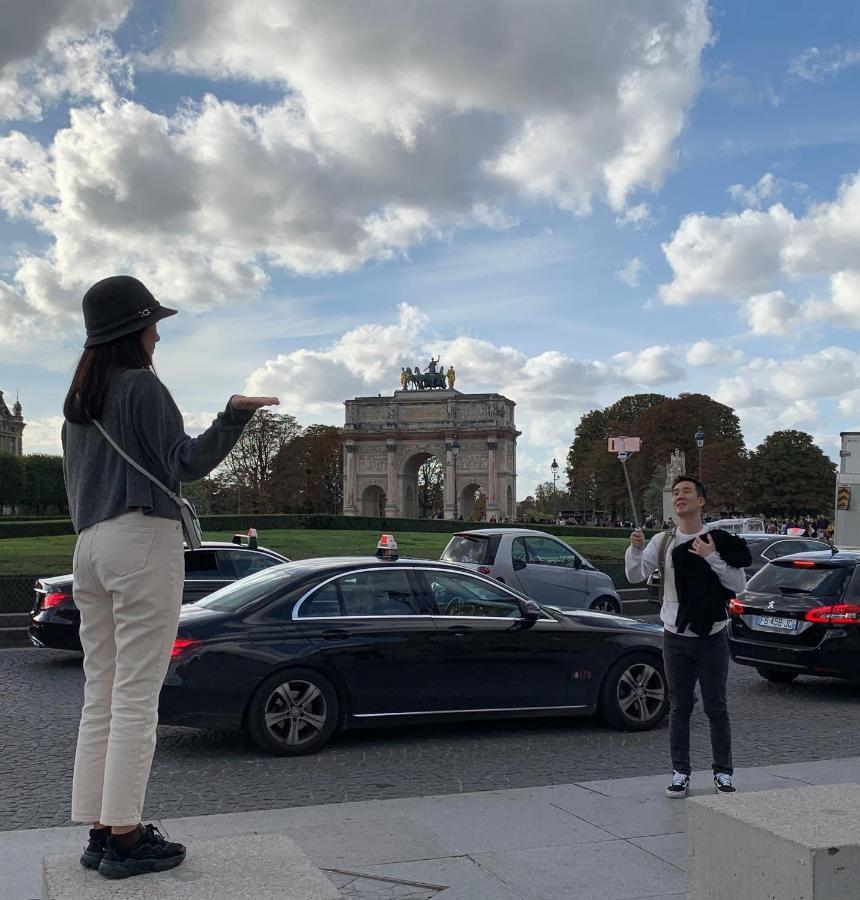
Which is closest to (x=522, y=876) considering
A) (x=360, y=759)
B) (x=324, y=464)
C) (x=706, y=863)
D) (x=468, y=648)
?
(x=706, y=863)

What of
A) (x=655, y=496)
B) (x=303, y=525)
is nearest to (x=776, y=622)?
(x=303, y=525)

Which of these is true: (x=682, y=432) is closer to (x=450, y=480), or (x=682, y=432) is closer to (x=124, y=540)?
(x=450, y=480)

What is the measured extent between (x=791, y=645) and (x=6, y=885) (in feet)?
28.5

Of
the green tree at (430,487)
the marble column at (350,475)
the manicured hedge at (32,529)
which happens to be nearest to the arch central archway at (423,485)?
the green tree at (430,487)

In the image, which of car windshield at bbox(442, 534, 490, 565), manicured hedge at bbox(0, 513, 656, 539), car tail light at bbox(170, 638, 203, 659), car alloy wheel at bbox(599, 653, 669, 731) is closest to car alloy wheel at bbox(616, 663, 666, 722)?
car alloy wheel at bbox(599, 653, 669, 731)

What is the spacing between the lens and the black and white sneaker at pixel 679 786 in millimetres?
6348

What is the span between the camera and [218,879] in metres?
3.29

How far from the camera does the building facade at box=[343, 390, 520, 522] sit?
328 feet

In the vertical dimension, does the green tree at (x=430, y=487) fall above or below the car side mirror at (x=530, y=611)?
above

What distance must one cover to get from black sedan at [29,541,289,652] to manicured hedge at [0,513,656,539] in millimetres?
25353

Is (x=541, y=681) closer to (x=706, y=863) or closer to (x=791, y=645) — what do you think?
(x=791, y=645)

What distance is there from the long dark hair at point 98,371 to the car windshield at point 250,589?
457cm

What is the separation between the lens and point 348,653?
8.12 m

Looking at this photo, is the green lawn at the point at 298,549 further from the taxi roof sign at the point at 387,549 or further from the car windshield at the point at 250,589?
the car windshield at the point at 250,589
